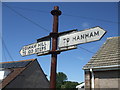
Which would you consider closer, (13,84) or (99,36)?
(99,36)

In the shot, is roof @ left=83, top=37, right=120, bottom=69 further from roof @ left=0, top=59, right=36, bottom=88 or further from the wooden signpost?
roof @ left=0, top=59, right=36, bottom=88

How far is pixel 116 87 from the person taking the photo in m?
8.85

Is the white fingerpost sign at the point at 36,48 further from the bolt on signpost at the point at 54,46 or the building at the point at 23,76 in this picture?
the building at the point at 23,76

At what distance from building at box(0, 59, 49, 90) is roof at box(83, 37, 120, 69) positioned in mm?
10940

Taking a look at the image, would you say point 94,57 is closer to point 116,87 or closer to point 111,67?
point 111,67

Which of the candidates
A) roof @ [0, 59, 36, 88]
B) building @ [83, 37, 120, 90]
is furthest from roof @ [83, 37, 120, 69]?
roof @ [0, 59, 36, 88]

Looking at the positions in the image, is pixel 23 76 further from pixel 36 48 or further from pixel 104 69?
pixel 36 48

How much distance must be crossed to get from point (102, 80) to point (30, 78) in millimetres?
12553

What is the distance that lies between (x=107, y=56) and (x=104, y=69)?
120 cm

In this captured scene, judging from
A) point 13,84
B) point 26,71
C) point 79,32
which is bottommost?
point 13,84

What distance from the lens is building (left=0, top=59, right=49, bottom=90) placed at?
A: 62.2ft

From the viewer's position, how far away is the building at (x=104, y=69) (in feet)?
29.6

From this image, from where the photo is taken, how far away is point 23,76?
19734 millimetres

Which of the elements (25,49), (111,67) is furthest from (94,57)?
(25,49)
